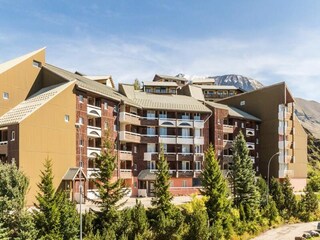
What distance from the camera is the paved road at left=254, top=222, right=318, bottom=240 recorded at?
51.4 m

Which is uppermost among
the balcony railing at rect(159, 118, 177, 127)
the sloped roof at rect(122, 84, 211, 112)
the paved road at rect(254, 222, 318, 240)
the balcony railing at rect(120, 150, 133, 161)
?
the sloped roof at rect(122, 84, 211, 112)

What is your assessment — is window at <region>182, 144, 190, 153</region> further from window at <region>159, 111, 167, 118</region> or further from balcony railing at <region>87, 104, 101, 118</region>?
balcony railing at <region>87, 104, 101, 118</region>

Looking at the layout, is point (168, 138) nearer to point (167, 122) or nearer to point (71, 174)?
point (167, 122)

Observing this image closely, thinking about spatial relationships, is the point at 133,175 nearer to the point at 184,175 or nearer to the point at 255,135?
the point at 184,175

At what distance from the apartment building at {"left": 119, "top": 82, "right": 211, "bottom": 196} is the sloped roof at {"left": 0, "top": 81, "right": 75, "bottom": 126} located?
1557cm

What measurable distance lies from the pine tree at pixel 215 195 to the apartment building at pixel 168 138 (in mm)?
Result: 14980

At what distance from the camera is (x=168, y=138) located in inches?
→ 2579

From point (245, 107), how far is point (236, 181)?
95.2 feet

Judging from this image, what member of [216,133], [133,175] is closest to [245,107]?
[216,133]

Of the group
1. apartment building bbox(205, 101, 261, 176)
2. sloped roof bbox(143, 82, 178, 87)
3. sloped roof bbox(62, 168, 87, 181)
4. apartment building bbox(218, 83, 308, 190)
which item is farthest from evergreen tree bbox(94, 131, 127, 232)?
sloped roof bbox(143, 82, 178, 87)

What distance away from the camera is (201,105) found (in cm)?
6950

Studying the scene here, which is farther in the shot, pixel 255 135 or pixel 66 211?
pixel 255 135

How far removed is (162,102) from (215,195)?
2472cm

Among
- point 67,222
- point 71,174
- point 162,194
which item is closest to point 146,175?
point 71,174
